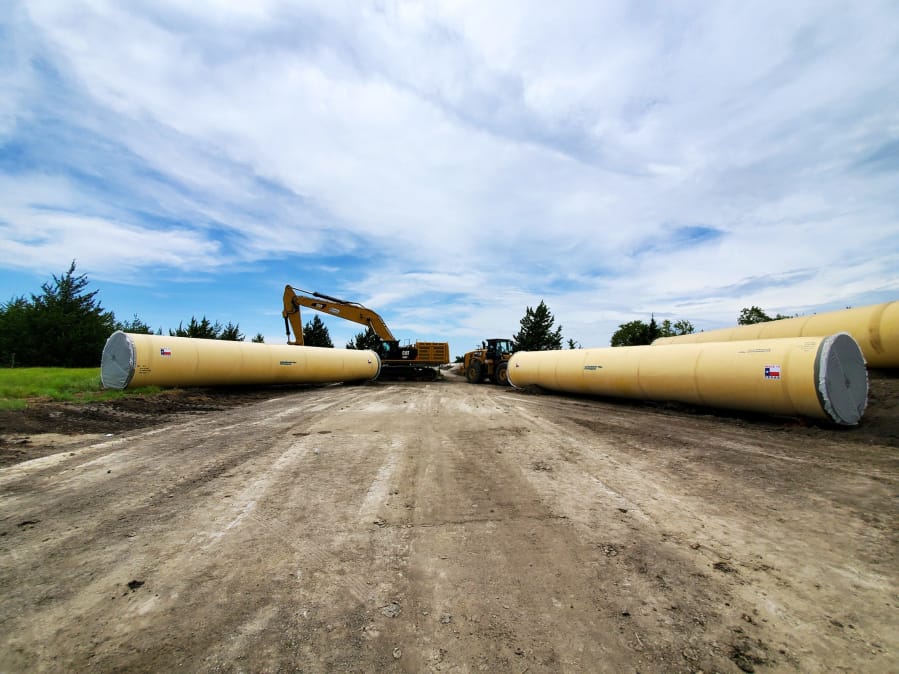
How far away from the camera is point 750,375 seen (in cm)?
848

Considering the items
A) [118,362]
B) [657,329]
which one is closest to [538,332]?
[657,329]

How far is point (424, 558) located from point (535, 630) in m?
0.99

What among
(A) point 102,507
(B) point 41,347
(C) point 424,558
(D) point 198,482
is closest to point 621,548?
(C) point 424,558

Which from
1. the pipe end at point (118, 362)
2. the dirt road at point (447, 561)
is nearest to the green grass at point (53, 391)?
the pipe end at point (118, 362)

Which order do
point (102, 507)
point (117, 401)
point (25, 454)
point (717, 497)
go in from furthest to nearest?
point (117, 401)
point (25, 454)
point (717, 497)
point (102, 507)

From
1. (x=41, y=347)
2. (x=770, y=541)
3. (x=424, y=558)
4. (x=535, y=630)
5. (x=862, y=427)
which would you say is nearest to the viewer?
(x=535, y=630)

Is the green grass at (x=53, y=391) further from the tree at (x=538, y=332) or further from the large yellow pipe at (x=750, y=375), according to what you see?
the tree at (x=538, y=332)

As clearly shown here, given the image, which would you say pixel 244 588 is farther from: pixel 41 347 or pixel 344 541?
pixel 41 347

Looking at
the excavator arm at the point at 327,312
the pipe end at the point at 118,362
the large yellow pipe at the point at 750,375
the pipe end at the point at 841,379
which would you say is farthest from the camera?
the excavator arm at the point at 327,312

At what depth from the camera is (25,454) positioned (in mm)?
5586

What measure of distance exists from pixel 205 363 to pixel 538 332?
3565cm

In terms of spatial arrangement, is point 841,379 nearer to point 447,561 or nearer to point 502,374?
point 447,561

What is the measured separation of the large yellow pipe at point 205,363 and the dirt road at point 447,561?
728 cm

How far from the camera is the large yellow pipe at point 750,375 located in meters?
7.50
